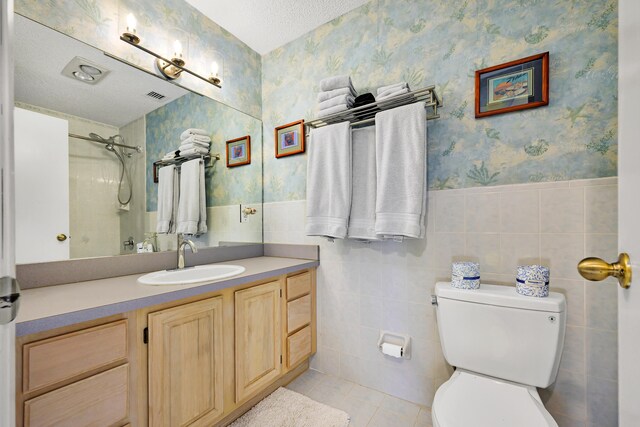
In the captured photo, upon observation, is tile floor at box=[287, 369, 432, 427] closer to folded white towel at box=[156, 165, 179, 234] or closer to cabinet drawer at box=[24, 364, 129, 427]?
cabinet drawer at box=[24, 364, 129, 427]

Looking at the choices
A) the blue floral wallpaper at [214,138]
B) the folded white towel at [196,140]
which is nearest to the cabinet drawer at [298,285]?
the blue floral wallpaper at [214,138]

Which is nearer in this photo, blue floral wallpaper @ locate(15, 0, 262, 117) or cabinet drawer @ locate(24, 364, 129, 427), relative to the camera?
cabinet drawer @ locate(24, 364, 129, 427)

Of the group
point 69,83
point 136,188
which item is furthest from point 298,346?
point 69,83

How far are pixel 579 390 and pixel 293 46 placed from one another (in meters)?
2.53

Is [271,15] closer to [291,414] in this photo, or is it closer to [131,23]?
[131,23]

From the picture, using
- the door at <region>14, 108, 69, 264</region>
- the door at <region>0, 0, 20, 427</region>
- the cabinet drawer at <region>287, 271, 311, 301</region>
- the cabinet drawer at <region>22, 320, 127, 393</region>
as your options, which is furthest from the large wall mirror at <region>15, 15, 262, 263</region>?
the door at <region>0, 0, 20, 427</region>

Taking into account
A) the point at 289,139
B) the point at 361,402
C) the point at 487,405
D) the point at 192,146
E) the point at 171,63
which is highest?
the point at 171,63

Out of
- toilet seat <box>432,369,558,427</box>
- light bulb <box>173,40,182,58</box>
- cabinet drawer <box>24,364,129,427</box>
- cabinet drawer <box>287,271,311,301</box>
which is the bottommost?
toilet seat <box>432,369,558,427</box>

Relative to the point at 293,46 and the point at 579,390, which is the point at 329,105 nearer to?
the point at 293,46

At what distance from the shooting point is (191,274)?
5.04 feet

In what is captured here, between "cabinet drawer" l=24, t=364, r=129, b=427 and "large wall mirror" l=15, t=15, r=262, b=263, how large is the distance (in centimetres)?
61

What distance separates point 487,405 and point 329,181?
1.20 metres

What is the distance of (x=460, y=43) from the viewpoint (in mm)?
1407

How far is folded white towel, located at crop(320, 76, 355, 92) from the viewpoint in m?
1.59
